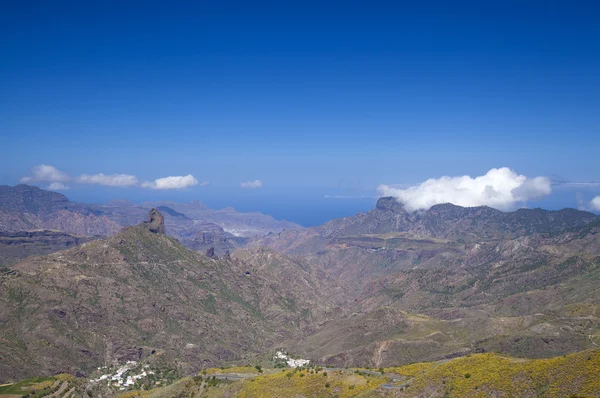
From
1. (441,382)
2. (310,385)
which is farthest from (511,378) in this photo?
(310,385)

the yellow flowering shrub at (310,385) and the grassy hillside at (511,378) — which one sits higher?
the grassy hillside at (511,378)

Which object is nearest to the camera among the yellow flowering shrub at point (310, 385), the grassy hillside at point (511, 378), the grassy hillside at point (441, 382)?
the grassy hillside at point (511, 378)

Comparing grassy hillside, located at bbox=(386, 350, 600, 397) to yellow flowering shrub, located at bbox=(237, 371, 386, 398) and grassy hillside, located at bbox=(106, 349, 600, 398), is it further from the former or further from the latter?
yellow flowering shrub, located at bbox=(237, 371, 386, 398)

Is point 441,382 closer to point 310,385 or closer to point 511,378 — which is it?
point 511,378

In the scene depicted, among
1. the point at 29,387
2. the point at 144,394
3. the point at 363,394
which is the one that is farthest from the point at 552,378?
the point at 29,387

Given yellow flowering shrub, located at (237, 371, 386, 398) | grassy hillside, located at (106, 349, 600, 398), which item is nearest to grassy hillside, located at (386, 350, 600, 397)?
grassy hillside, located at (106, 349, 600, 398)

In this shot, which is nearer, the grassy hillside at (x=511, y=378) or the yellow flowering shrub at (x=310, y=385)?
the grassy hillside at (x=511, y=378)

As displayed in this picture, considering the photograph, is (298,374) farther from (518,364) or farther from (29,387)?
(29,387)

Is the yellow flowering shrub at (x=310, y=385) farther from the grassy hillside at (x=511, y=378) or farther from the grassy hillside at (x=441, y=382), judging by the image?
the grassy hillside at (x=511, y=378)

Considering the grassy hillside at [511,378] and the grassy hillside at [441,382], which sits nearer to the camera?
the grassy hillside at [511,378]

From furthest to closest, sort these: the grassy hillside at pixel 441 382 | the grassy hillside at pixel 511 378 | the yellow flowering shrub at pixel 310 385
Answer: the yellow flowering shrub at pixel 310 385 < the grassy hillside at pixel 441 382 < the grassy hillside at pixel 511 378

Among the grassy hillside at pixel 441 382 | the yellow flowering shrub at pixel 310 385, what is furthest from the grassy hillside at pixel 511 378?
the yellow flowering shrub at pixel 310 385

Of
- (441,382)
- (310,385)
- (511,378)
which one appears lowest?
(310,385)

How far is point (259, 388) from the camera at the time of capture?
144 metres
